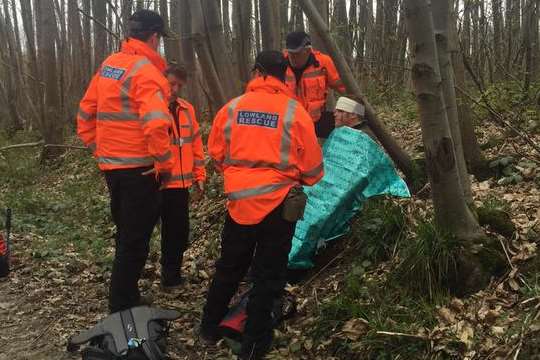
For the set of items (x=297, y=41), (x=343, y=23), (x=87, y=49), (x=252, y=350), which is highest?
(x=87, y=49)

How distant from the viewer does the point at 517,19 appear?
13.8 m

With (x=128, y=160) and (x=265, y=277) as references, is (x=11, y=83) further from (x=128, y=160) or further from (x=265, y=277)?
(x=265, y=277)

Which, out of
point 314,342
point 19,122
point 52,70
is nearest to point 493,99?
point 314,342

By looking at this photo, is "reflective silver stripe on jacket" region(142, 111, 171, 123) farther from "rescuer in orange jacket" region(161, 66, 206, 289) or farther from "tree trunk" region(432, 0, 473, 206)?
"tree trunk" region(432, 0, 473, 206)

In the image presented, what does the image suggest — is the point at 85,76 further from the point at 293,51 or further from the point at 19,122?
the point at 293,51

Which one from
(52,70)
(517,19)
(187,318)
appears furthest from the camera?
(517,19)

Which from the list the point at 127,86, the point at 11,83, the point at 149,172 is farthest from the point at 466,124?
the point at 11,83

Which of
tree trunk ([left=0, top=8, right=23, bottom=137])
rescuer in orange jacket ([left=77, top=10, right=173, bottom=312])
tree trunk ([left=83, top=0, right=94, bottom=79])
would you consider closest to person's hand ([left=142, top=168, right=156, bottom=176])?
rescuer in orange jacket ([left=77, top=10, right=173, bottom=312])

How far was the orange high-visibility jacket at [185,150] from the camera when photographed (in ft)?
16.4

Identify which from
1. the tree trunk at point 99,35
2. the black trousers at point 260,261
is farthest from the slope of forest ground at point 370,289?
the tree trunk at point 99,35

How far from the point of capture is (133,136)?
13.8 feet

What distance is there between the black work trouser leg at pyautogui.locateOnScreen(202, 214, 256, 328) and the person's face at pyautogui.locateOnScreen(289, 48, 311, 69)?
2.29 metres

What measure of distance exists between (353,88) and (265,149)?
75.1 inches

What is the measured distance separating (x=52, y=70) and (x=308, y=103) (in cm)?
929
